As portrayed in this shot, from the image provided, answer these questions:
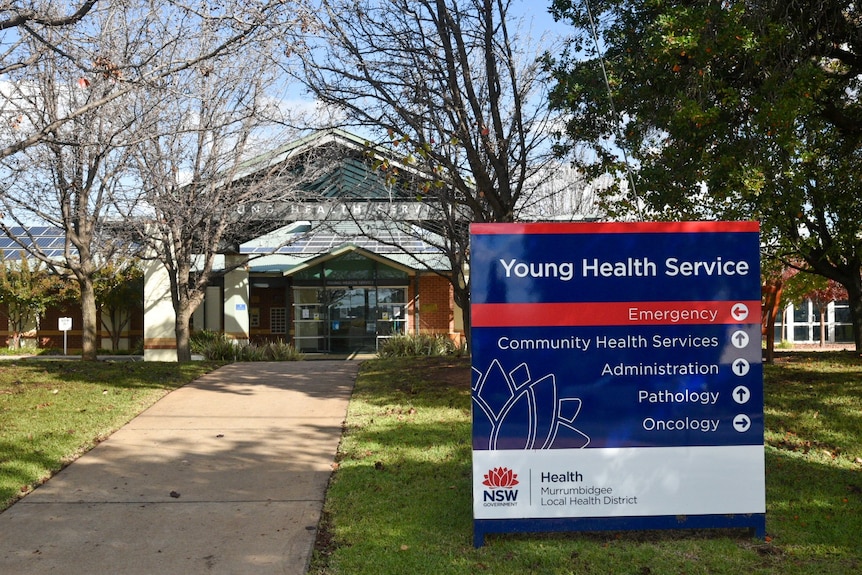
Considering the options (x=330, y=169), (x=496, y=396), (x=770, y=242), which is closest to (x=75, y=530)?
(x=496, y=396)

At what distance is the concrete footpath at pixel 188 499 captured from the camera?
538 centimetres

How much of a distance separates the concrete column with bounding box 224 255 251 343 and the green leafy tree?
647 inches

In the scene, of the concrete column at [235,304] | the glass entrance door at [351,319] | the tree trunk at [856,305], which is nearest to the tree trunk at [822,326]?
the tree trunk at [856,305]

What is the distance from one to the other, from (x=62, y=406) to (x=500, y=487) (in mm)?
7341

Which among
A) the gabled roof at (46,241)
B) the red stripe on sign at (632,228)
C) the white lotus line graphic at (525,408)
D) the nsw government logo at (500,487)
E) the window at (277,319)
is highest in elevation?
the gabled roof at (46,241)

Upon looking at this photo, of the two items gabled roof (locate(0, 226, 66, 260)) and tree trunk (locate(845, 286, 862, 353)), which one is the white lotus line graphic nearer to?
tree trunk (locate(845, 286, 862, 353))

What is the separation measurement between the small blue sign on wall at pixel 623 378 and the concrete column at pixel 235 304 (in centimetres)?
2233

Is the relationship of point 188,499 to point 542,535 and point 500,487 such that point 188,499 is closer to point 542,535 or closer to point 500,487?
point 500,487

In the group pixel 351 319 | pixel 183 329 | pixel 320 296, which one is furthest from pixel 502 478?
pixel 320 296

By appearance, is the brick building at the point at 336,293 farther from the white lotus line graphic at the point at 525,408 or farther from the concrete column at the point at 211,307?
the white lotus line graphic at the point at 525,408

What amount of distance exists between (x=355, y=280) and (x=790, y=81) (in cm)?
2012

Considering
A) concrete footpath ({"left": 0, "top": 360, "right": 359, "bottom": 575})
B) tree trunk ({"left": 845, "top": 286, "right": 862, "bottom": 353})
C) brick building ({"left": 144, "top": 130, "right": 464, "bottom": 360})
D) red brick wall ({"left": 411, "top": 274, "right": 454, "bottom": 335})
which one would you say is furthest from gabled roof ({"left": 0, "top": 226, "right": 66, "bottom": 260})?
tree trunk ({"left": 845, "top": 286, "right": 862, "bottom": 353})

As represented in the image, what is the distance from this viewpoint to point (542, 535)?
5820 mm

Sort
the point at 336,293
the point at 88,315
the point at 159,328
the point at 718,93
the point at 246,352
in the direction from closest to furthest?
1. the point at 718,93
2. the point at 88,315
3. the point at 246,352
4. the point at 159,328
5. the point at 336,293
